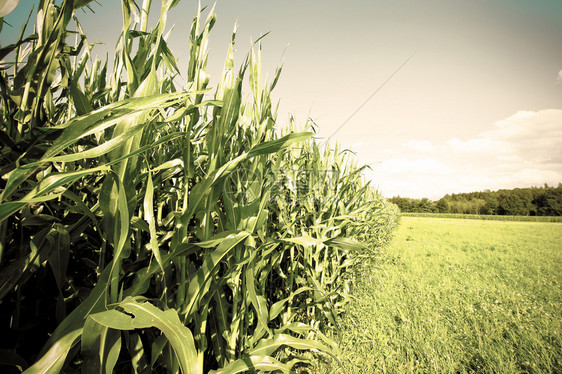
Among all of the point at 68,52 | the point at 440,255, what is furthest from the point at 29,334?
the point at 440,255

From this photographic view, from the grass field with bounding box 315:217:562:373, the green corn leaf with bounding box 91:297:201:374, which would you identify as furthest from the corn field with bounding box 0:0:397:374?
the grass field with bounding box 315:217:562:373

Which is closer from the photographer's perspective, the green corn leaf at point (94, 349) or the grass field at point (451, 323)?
the green corn leaf at point (94, 349)

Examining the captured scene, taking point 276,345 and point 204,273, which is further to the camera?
point 276,345

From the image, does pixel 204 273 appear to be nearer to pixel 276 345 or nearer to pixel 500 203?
pixel 276 345

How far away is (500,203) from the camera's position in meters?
43.4

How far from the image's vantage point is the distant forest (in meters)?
39.1

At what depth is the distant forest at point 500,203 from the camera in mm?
39094

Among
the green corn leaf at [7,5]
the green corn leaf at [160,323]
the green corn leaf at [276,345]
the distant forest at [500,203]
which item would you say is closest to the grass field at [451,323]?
the green corn leaf at [276,345]

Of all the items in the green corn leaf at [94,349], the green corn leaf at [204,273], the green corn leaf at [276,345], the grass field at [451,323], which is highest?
the green corn leaf at [204,273]

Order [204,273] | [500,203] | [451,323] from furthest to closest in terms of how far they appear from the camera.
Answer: [500,203], [451,323], [204,273]

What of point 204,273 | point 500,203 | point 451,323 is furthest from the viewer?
point 500,203

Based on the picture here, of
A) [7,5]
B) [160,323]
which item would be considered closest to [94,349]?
[160,323]

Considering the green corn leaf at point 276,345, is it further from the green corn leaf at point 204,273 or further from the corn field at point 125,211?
the green corn leaf at point 204,273

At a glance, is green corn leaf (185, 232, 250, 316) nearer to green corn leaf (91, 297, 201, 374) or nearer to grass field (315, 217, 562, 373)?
green corn leaf (91, 297, 201, 374)
